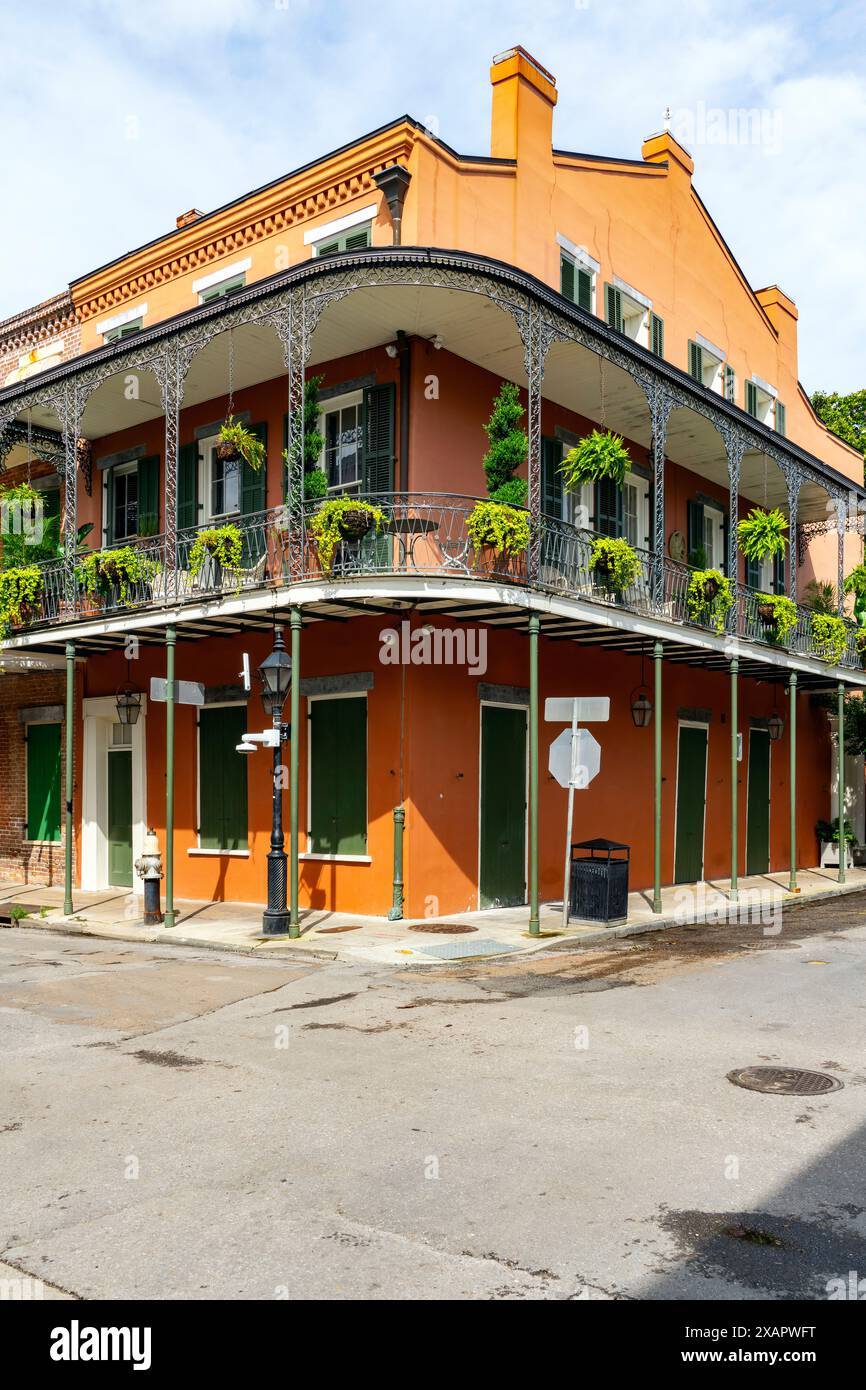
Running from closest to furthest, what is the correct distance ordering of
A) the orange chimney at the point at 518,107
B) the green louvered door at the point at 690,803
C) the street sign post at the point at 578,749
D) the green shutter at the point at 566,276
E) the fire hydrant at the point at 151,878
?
the street sign post at the point at 578,749 → the fire hydrant at the point at 151,878 → the orange chimney at the point at 518,107 → the green shutter at the point at 566,276 → the green louvered door at the point at 690,803

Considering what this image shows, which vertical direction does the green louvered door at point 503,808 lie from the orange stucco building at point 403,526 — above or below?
below

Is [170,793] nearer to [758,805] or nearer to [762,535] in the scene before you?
[762,535]

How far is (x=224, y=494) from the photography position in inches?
663

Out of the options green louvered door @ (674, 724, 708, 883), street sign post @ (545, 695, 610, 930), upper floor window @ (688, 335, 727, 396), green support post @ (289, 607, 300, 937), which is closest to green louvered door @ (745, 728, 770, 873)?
green louvered door @ (674, 724, 708, 883)

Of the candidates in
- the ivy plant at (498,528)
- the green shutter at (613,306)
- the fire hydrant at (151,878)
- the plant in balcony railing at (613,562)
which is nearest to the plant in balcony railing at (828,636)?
the green shutter at (613,306)

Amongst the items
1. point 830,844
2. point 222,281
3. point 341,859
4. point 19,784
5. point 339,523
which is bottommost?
point 830,844

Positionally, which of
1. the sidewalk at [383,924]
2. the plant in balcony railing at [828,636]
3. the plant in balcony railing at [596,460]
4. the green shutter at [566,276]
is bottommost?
the sidewalk at [383,924]

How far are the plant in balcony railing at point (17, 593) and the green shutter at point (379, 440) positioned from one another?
583 centimetres

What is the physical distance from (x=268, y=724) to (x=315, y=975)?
5.93 metres

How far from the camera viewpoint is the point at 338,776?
14875mm

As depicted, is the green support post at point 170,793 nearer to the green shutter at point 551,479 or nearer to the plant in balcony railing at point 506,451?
the plant in balcony railing at point 506,451

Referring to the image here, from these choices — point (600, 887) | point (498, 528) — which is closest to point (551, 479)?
point (498, 528)

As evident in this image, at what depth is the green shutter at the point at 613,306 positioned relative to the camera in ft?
59.3

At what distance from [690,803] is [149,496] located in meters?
10.5
